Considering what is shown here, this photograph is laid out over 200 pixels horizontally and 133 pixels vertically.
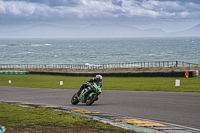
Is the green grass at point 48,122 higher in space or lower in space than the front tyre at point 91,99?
lower

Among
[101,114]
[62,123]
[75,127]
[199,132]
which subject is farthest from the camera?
[101,114]

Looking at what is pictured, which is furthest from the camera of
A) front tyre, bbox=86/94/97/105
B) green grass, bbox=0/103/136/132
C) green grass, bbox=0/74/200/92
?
green grass, bbox=0/74/200/92

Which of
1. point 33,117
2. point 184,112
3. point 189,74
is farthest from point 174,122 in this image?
point 189,74

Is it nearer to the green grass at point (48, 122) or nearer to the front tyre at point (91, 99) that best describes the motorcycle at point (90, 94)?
the front tyre at point (91, 99)

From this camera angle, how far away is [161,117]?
10.5 metres

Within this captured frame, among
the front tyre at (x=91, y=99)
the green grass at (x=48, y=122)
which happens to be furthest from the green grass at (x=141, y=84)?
the green grass at (x=48, y=122)

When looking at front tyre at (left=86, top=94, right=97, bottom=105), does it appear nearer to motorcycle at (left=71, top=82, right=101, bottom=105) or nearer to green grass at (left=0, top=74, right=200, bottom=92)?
motorcycle at (left=71, top=82, right=101, bottom=105)

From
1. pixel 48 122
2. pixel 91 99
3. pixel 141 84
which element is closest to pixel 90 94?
pixel 91 99

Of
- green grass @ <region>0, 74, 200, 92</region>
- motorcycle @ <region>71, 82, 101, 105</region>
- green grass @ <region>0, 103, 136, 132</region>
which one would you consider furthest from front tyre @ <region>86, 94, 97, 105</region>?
green grass @ <region>0, 74, 200, 92</region>

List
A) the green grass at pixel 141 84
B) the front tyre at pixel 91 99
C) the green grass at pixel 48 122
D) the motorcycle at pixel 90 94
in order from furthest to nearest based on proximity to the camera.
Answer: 1. the green grass at pixel 141 84
2. the front tyre at pixel 91 99
3. the motorcycle at pixel 90 94
4. the green grass at pixel 48 122

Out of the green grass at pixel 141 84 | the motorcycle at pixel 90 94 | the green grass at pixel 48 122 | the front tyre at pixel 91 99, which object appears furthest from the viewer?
the green grass at pixel 141 84

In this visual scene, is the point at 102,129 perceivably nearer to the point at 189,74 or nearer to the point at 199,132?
the point at 199,132

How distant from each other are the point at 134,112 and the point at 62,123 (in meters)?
3.42

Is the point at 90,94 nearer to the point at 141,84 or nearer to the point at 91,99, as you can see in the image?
the point at 91,99
